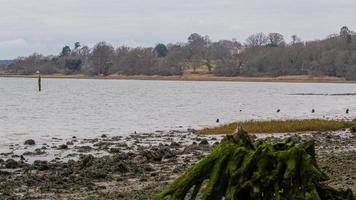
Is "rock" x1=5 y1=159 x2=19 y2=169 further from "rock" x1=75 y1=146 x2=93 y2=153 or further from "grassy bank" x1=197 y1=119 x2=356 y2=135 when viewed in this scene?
"grassy bank" x1=197 y1=119 x2=356 y2=135

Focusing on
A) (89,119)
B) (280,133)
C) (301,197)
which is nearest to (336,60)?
(89,119)

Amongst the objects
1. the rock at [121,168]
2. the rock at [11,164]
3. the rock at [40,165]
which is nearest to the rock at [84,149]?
the rock at [40,165]

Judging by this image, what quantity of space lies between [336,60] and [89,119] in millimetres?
144239

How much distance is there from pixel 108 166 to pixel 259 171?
13.9 metres

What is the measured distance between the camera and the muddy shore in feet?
54.5

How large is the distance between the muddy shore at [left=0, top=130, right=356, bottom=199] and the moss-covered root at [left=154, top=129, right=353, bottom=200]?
16.7ft

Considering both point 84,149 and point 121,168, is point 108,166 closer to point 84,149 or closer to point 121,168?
point 121,168

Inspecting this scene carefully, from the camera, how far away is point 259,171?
8.48 m

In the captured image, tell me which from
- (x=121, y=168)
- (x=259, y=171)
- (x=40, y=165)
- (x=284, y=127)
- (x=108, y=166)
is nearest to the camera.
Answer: (x=259, y=171)

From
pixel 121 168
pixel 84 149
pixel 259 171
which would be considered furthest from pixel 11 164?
pixel 259 171

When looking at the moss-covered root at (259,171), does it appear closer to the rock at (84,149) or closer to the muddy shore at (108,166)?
the muddy shore at (108,166)

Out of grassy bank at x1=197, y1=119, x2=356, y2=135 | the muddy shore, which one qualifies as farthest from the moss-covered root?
grassy bank at x1=197, y1=119, x2=356, y2=135

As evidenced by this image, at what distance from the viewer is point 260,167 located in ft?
27.9

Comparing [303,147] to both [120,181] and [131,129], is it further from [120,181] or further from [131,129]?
[131,129]
